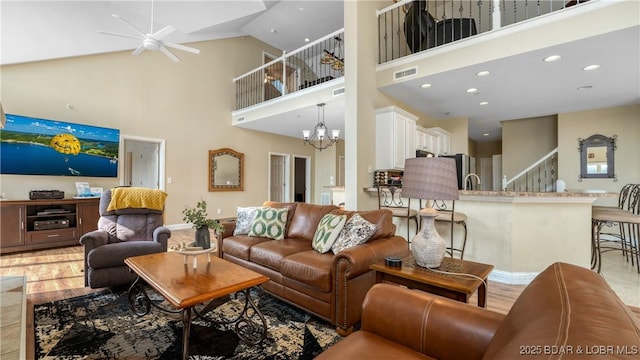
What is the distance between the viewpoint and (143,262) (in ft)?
7.27

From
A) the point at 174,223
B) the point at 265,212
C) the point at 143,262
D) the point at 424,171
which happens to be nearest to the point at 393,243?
the point at 424,171

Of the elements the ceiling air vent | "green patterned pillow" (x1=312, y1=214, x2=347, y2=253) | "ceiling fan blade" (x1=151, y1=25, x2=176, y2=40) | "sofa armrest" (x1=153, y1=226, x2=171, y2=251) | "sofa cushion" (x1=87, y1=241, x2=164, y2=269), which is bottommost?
"sofa cushion" (x1=87, y1=241, x2=164, y2=269)

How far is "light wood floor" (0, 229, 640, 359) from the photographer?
256 centimetres

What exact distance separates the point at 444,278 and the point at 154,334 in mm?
2058

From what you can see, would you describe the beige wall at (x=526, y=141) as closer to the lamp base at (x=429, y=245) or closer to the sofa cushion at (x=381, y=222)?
the sofa cushion at (x=381, y=222)

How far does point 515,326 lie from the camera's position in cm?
82

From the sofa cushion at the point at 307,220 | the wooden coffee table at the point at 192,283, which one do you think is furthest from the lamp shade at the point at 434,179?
the sofa cushion at the point at 307,220

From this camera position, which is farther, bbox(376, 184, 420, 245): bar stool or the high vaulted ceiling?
bbox(376, 184, 420, 245): bar stool

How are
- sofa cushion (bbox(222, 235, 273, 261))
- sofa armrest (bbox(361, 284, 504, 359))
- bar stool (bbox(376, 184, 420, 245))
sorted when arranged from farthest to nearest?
bar stool (bbox(376, 184, 420, 245)) < sofa cushion (bbox(222, 235, 273, 261)) < sofa armrest (bbox(361, 284, 504, 359))

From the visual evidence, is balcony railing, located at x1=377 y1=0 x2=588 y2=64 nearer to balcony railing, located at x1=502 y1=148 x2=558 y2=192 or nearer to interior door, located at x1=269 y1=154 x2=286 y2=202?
balcony railing, located at x1=502 y1=148 x2=558 y2=192

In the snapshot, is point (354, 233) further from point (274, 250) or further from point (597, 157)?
point (597, 157)

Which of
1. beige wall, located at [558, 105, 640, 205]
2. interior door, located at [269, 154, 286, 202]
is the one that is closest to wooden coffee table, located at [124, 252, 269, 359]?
interior door, located at [269, 154, 286, 202]

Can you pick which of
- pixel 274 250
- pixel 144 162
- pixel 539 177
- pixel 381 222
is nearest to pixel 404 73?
pixel 381 222

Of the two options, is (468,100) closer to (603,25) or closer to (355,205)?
Answer: (603,25)
